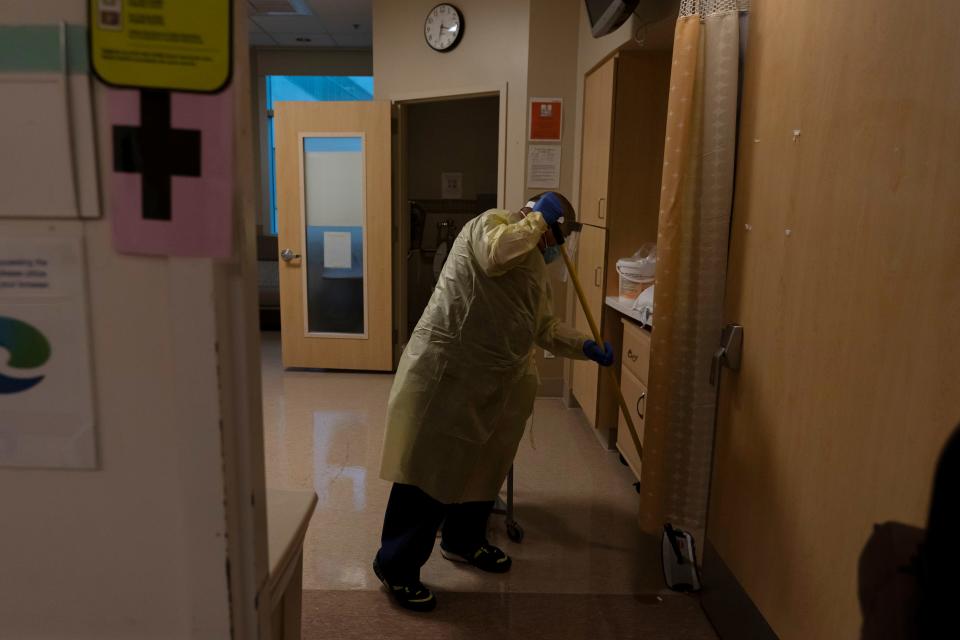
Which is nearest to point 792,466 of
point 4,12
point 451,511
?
point 451,511

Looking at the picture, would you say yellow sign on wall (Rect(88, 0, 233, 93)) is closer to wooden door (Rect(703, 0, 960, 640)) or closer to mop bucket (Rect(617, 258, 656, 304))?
wooden door (Rect(703, 0, 960, 640))

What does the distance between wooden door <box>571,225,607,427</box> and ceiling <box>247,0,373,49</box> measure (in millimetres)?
3014

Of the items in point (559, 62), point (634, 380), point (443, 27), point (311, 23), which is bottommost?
point (634, 380)

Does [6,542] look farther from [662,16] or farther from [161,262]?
[662,16]

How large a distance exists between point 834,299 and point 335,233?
11.9 ft

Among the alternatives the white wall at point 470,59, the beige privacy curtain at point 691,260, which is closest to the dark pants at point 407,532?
the beige privacy curtain at point 691,260

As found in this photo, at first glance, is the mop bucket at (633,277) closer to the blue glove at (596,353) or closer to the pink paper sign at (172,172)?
the blue glove at (596,353)

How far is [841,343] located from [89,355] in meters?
1.33

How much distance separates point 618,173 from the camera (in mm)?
3086

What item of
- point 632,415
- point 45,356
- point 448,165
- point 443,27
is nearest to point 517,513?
point 632,415

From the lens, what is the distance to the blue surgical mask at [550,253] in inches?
84.8

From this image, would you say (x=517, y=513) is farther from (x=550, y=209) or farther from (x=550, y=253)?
(x=550, y=209)

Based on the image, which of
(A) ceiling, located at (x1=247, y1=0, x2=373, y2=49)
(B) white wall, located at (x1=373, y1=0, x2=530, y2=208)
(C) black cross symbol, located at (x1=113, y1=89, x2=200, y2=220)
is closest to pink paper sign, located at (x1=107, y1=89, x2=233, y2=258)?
(C) black cross symbol, located at (x1=113, y1=89, x2=200, y2=220)

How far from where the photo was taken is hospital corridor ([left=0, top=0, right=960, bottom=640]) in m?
0.67
